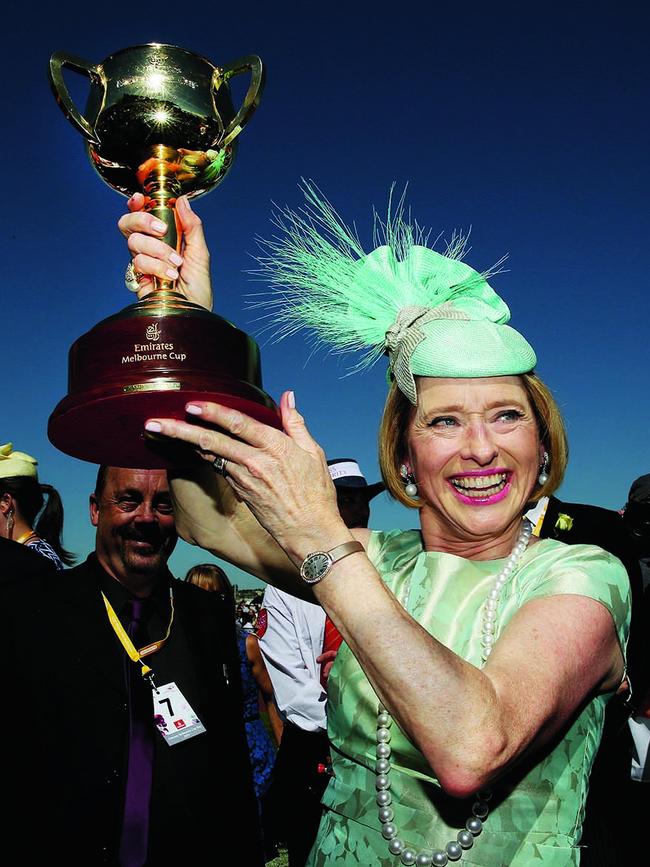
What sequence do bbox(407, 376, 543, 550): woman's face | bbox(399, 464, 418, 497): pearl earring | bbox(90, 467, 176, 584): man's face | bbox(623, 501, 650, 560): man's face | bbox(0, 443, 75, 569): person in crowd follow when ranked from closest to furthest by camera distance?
bbox(407, 376, 543, 550): woman's face
bbox(399, 464, 418, 497): pearl earring
bbox(90, 467, 176, 584): man's face
bbox(623, 501, 650, 560): man's face
bbox(0, 443, 75, 569): person in crowd

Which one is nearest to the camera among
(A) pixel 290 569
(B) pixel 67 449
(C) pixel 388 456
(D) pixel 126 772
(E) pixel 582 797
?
(E) pixel 582 797

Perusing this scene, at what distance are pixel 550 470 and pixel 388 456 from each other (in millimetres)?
517

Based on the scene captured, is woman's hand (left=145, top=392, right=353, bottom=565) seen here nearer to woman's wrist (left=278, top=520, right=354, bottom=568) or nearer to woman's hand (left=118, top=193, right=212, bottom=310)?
woman's wrist (left=278, top=520, right=354, bottom=568)

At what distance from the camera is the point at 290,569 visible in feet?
7.47

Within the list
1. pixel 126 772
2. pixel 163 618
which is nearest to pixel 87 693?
pixel 126 772

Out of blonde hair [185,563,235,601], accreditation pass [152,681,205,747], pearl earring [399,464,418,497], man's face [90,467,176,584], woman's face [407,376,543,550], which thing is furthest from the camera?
blonde hair [185,563,235,601]

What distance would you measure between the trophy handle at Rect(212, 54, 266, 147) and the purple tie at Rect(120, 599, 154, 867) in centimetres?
224

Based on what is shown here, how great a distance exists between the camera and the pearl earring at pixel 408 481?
238 centimetres

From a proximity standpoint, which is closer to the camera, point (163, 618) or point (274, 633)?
point (163, 618)

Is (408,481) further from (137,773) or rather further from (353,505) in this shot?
(353,505)

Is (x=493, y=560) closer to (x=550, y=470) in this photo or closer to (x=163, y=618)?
(x=550, y=470)

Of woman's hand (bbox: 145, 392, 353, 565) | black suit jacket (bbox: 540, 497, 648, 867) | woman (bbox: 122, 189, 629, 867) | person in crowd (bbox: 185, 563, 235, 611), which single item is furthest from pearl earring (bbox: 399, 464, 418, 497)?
person in crowd (bbox: 185, 563, 235, 611)

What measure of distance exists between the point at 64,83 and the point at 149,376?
109 centimetres

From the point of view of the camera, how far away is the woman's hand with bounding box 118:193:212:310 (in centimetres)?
219
